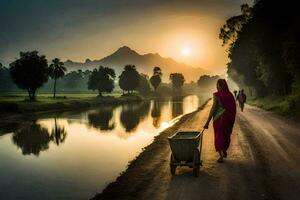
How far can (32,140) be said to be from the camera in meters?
34.3

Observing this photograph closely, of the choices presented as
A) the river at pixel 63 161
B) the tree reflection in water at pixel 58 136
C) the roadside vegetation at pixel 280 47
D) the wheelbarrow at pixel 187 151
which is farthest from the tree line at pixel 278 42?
the wheelbarrow at pixel 187 151

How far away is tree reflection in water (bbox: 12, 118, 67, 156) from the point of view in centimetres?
2894

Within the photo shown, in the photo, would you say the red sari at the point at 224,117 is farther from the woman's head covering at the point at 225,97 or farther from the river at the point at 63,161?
the river at the point at 63,161

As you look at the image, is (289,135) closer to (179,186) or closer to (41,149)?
(179,186)

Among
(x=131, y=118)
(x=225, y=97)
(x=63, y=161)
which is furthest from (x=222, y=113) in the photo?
(x=131, y=118)

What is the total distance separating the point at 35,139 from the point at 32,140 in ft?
2.17

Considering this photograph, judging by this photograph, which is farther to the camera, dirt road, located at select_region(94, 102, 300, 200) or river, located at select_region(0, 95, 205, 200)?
river, located at select_region(0, 95, 205, 200)

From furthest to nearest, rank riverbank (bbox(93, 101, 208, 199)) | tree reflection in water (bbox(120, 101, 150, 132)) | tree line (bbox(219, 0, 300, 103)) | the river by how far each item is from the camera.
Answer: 1. tree reflection in water (bbox(120, 101, 150, 132))
2. tree line (bbox(219, 0, 300, 103))
3. the river
4. riverbank (bbox(93, 101, 208, 199))

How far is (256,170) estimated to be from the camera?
48.3 feet

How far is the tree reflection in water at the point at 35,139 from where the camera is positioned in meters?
28.9

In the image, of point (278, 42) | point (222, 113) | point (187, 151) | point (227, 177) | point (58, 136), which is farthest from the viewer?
point (278, 42)

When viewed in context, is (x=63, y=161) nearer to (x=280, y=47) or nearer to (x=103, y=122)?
(x=103, y=122)

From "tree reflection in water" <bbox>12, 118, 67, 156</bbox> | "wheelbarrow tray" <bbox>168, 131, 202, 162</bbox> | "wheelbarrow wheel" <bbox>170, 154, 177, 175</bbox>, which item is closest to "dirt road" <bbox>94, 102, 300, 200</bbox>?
"wheelbarrow wheel" <bbox>170, 154, 177, 175</bbox>

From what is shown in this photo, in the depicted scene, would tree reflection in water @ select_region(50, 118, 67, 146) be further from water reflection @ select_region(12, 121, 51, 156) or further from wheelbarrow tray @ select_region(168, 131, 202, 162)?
wheelbarrow tray @ select_region(168, 131, 202, 162)
